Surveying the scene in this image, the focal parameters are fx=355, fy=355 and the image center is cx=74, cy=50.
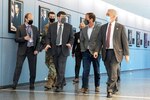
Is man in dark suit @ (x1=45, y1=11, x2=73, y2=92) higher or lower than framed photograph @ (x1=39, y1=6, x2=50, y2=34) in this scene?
lower

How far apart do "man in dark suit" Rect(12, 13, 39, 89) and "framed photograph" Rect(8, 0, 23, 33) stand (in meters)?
0.31

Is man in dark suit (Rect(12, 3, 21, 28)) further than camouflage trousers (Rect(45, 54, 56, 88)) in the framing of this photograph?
Yes

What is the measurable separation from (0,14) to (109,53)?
108 inches

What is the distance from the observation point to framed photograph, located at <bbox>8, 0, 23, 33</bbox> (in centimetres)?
825

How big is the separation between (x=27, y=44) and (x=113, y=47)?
228cm

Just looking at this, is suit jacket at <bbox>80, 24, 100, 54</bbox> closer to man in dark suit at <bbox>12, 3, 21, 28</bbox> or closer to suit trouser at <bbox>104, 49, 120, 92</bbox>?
suit trouser at <bbox>104, 49, 120, 92</bbox>

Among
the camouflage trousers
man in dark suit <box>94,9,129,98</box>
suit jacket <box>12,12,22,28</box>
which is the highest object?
suit jacket <box>12,12,22,28</box>

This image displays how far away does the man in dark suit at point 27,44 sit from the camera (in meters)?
8.01

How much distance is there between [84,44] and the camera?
7492 mm

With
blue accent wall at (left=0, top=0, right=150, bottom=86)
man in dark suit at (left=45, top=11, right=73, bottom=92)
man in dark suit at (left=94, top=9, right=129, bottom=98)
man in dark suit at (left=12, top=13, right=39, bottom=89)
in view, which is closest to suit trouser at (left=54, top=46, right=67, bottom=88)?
man in dark suit at (left=45, top=11, right=73, bottom=92)

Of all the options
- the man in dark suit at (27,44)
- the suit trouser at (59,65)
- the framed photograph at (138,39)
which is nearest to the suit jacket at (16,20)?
the man in dark suit at (27,44)

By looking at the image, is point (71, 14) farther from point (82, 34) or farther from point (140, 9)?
point (140, 9)

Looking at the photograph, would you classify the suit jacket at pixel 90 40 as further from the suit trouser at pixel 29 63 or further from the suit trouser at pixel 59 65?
the suit trouser at pixel 29 63

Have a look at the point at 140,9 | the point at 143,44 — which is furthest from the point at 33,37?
the point at 143,44
